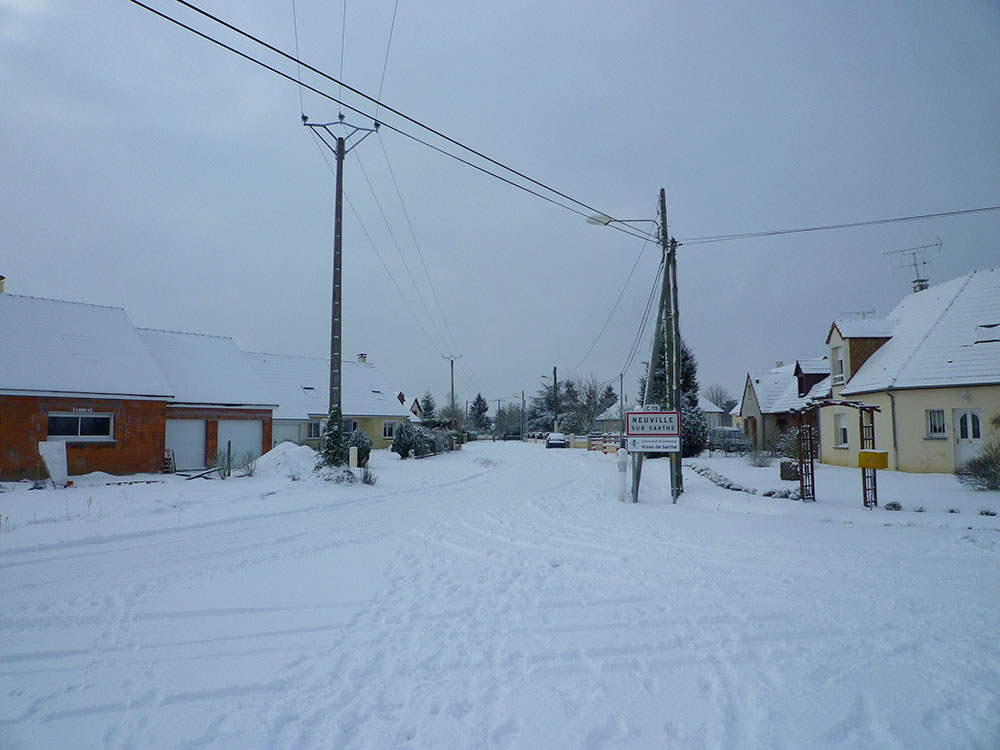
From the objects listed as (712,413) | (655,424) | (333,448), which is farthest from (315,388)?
(712,413)

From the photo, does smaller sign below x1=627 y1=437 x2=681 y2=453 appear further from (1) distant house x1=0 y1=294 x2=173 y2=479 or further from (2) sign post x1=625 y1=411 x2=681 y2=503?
(1) distant house x1=0 y1=294 x2=173 y2=479

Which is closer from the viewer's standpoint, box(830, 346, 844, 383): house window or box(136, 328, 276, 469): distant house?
box(830, 346, 844, 383): house window

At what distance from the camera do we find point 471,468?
81.8 feet

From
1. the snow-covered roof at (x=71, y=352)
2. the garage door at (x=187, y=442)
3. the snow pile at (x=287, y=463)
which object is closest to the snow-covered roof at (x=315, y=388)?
the garage door at (x=187, y=442)

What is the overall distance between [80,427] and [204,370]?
6.63m

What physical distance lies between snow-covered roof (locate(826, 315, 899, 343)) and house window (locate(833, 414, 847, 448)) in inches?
121

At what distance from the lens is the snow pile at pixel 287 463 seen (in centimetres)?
1852

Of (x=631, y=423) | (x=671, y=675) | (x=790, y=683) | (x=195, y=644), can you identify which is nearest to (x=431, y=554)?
(x=195, y=644)

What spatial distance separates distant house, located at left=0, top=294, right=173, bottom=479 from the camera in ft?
59.8

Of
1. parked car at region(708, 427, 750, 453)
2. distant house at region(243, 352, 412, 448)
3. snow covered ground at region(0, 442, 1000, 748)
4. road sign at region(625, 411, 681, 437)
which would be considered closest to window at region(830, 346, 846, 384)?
parked car at region(708, 427, 750, 453)

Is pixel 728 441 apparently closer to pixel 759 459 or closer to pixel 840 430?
pixel 840 430

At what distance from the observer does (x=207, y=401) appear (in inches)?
958

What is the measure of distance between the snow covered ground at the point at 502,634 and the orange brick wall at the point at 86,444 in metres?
10.1

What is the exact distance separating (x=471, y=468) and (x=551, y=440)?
23566mm
